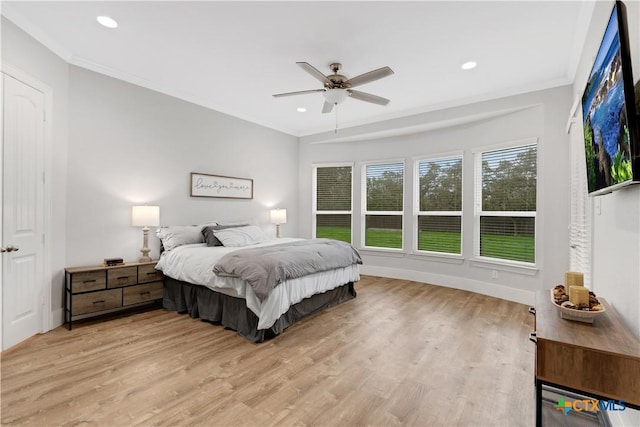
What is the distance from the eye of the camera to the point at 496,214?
4.57m

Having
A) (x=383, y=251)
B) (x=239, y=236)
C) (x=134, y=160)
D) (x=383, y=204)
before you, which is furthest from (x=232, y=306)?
(x=383, y=204)

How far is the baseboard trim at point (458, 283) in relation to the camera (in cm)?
416

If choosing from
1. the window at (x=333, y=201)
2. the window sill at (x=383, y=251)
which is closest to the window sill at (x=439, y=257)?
the window sill at (x=383, y=251)

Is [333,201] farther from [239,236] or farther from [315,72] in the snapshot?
[315,72]

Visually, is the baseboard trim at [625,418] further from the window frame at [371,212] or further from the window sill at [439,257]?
the window frame at [371,212]

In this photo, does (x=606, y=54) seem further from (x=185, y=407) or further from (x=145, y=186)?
(x=145, y=186)

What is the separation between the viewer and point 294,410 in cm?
190

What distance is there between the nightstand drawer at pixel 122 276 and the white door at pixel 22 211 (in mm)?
569

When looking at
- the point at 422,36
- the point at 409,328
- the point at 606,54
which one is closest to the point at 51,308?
the point at 409,328

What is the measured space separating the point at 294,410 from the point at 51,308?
2943mm

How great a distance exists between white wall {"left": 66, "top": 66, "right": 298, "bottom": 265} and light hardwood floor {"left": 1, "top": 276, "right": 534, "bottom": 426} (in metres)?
1.09

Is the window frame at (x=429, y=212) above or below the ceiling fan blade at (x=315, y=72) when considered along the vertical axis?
below

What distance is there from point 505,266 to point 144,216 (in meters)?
4.95

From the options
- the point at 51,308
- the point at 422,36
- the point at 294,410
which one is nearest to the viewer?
the point at 294,410
